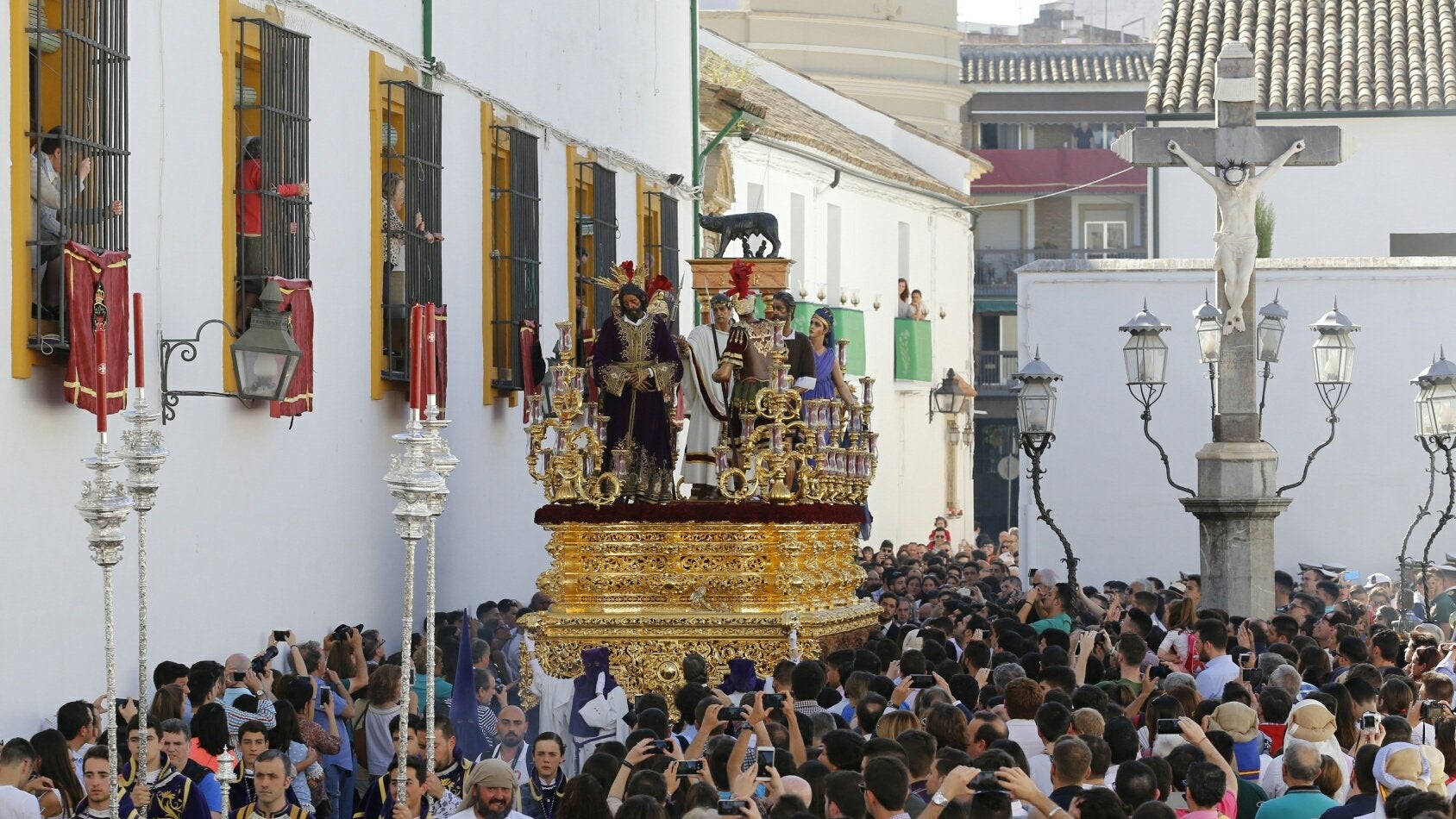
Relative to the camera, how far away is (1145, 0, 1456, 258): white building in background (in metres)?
30.5

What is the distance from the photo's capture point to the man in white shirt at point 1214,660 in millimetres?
11594

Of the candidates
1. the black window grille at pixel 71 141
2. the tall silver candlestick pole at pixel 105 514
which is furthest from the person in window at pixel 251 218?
the tall silver candlestick pole at pixel 105 514

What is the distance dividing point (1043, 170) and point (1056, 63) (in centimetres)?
303

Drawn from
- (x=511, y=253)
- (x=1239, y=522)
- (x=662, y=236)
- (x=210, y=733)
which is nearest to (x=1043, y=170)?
(x=662, y=236)

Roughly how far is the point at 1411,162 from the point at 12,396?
23978mm

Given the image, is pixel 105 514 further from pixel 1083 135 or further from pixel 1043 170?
pixel 1083 135

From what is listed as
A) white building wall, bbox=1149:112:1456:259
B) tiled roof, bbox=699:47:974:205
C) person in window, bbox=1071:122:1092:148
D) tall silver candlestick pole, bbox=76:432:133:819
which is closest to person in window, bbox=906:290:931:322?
tiled roof, bbox=699:47:974:205

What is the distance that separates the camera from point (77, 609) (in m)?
11.3

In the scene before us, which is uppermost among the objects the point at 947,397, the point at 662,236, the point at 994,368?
the point at 662,236

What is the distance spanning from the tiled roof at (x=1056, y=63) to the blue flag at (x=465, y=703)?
41.1 m

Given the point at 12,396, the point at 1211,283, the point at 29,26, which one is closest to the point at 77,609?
the point at 12,396

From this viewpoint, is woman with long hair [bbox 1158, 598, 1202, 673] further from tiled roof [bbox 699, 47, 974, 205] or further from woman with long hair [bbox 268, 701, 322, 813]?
tiled roof [bbox 699, 47, 974, 205]

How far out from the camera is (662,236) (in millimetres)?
23719

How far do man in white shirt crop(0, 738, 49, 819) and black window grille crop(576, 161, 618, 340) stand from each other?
484 inches
